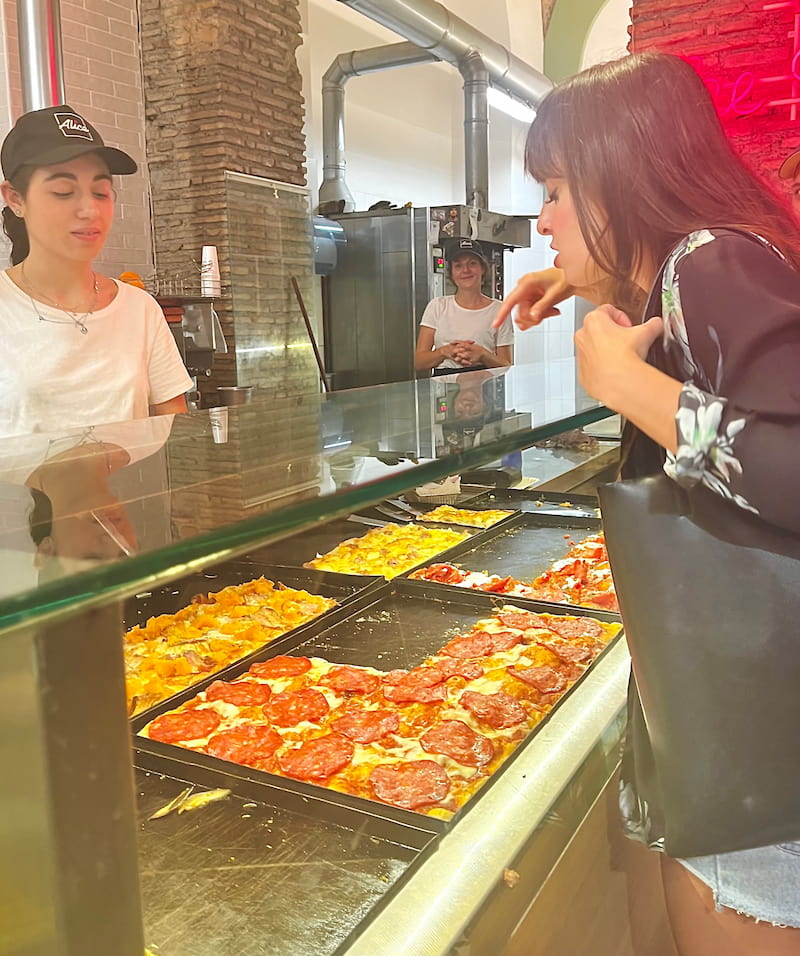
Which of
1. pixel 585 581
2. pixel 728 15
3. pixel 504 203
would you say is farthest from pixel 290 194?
pixel 585 581

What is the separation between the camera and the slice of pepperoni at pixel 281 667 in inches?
77.9

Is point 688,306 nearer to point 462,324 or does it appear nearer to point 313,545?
point 313,545

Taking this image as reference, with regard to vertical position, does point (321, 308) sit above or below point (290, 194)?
below

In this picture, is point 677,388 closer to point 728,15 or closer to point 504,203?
point 728,15

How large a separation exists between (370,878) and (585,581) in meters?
1.46

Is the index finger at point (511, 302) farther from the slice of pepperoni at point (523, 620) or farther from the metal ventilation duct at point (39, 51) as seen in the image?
the metal ventilation duct at point (39, 51)

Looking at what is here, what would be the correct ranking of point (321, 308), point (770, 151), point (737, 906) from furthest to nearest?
point (321, 308), point (770, 151), point (737, 906)

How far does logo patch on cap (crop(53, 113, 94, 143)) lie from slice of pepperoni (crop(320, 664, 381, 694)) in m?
1.81

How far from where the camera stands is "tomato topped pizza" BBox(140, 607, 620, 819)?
1.61m

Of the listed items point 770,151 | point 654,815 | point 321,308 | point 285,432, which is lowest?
point 654,815

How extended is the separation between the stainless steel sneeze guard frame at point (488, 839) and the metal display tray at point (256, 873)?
0.10 feet

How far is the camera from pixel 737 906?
1.25 meters

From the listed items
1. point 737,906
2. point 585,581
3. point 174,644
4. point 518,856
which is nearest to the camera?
point 737,906

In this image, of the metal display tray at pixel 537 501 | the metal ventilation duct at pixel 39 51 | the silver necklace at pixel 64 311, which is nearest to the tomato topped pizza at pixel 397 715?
the metal display tray at pixel 537 501
